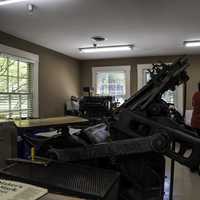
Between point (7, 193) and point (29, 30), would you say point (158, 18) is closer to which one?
point (29, 30)

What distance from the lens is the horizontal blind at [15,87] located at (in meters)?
4.46

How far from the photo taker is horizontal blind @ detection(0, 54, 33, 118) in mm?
4465

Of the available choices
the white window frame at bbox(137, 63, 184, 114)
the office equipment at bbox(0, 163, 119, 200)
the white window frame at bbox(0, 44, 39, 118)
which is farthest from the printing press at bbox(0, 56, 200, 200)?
the white window frame at bbox(137, 63, 184, 114)

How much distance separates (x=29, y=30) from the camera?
418 centimetres

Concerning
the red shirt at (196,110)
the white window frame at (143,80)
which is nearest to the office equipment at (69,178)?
the red shirt at (196,110)

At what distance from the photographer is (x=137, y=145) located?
1445 millimetres

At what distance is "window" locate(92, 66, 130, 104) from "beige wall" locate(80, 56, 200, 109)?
139mm

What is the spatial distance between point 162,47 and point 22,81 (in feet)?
10.3

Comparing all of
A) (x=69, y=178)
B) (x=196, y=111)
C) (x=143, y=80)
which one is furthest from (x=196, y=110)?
(x=69, y=178)

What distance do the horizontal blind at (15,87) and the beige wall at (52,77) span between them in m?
0.28

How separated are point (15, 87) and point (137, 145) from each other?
3891 mm

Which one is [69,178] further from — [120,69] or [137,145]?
[120,69]

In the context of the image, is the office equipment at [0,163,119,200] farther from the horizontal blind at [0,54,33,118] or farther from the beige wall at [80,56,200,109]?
the beige wall at [80,56,200,109]

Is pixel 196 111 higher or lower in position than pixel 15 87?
lower
